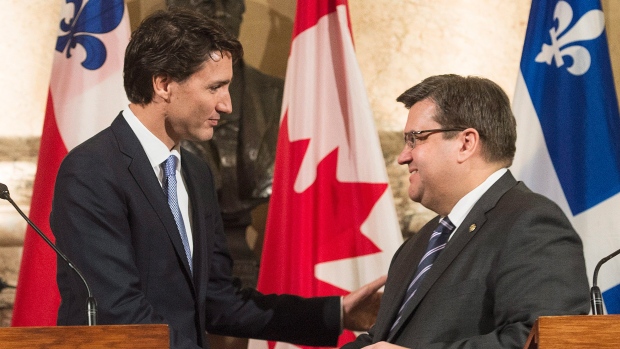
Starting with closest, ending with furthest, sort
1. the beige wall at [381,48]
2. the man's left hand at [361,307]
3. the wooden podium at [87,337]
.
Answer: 1. the wooden podium at [87,337]
2. the man's left hand at [361,307]
3. the beige wall at [381,48]

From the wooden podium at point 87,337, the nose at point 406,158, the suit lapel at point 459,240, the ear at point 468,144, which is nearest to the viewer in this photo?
the wooden podium at point 87,337

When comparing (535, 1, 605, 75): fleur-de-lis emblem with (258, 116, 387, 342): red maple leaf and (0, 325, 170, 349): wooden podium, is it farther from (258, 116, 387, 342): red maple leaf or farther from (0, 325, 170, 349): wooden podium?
(0, 325, 170, 349): wooden podium

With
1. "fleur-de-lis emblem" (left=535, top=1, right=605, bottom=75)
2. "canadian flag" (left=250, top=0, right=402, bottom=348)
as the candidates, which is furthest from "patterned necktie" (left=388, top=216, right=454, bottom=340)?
"fleur-de-lis emblem" (left=535, top=1, right=605, bottom=75)

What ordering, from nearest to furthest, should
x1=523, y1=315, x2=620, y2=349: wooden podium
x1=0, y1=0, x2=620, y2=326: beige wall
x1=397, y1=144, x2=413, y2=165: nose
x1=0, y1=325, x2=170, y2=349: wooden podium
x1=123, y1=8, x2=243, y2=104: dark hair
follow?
x1=523, y1=315, x2=620, y2=349: wooden podium < x1=0, y1=325, x2=170, y2=349: wooden podium < x1=397, y1=144, x2=413, y2=165: nose < x1=123, y1=8, x2=243, y2=104: dark hair < x1=0, y1=0, x2=620, y2=326: beige wall

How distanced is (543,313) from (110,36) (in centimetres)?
253

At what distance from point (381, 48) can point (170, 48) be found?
1921 millimetres

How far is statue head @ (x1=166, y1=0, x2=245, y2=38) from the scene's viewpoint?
4.09 metres

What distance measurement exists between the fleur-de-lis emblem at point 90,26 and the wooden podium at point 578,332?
9.00 ft

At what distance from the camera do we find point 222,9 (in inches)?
163

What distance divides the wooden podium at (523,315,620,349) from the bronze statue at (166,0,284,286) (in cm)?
246

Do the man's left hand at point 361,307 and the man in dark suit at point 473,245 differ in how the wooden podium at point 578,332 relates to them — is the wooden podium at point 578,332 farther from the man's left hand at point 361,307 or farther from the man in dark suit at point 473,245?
the man's left hand at point 361,307

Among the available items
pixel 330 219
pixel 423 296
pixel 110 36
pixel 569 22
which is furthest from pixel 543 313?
pixel 110 36

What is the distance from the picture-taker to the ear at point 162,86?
2.87 meters

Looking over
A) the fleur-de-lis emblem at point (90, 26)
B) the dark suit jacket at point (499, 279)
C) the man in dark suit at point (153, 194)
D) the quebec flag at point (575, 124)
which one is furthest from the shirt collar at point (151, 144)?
the quebec flag at point (575, 124)
